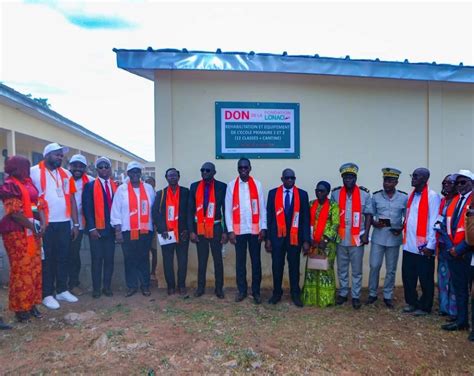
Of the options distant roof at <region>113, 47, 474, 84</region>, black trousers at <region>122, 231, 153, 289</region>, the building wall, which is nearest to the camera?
distant roof at <region>113, 47, 474, 84</region>

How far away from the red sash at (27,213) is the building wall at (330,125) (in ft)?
5.94

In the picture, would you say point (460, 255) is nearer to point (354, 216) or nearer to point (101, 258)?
point (354, 216)

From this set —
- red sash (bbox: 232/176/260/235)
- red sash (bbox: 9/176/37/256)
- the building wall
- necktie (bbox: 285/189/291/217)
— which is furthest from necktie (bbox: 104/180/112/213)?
necktie (bbox: 285/189/291/217)

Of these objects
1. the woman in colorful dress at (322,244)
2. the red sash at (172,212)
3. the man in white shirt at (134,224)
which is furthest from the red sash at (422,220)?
the man in white shirt at (134,224)

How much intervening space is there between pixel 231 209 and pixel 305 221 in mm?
1009

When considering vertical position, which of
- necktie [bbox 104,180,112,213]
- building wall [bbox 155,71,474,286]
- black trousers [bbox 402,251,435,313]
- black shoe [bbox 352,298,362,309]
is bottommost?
black shoe [bbox 352,298,362,309]

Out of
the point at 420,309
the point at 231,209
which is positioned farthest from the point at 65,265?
the point at 420,309

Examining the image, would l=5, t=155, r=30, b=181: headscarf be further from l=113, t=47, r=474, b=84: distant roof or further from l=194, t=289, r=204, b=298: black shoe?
l=194, t=289, r=204, b=298: black shoe

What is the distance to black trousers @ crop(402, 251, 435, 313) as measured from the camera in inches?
183

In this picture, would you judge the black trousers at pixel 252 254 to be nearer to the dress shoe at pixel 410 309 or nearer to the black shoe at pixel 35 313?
the dress shoe at pixel 410 309

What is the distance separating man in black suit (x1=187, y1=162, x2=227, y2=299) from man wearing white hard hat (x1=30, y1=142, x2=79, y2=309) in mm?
1666

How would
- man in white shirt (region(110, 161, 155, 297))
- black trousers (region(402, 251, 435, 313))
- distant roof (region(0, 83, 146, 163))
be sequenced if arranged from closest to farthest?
black trousers (region(402, 251, 435, 313)) → man in white shirt (region(110, 161, 155, 297)) → distant roof (region(0, 83, 146, 163))

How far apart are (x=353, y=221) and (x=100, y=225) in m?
3.48

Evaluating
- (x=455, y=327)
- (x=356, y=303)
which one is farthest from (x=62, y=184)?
(x=455, y=327)
